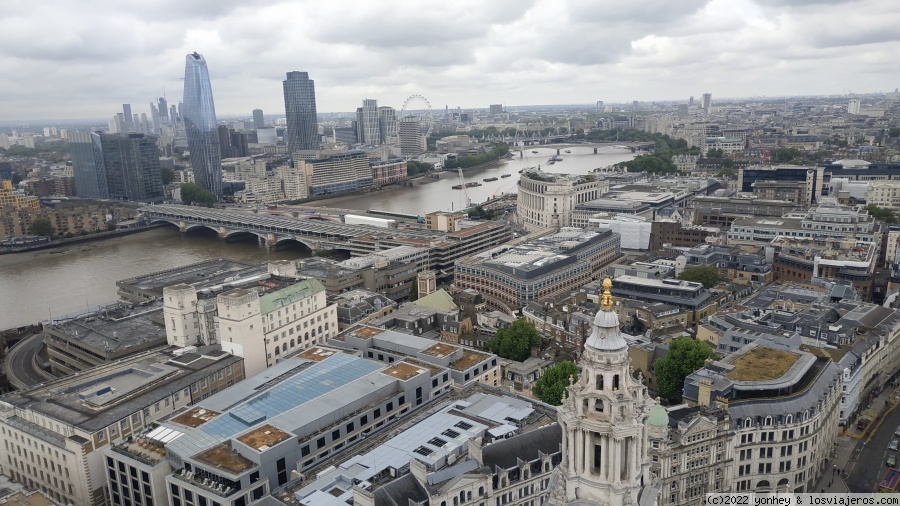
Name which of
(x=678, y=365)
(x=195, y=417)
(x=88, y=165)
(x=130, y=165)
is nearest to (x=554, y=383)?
(x=678, y=365)

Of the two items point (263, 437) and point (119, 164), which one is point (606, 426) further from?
point (119, 164)

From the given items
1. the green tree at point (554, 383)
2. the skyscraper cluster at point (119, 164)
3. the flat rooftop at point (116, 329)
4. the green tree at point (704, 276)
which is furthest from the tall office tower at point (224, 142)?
the green tree at point (554, 383)

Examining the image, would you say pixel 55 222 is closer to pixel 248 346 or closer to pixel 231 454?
pixel 248 346

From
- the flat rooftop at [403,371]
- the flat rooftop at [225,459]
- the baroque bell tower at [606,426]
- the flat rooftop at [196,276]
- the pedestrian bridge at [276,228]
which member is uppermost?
the baroque bell tower at [606,426]

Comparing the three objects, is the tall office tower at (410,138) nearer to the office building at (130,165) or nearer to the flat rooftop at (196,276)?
the office building at (130,165)

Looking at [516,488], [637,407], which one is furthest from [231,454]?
[637,407]

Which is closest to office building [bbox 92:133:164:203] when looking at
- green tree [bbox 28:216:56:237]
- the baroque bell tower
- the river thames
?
the river thames
